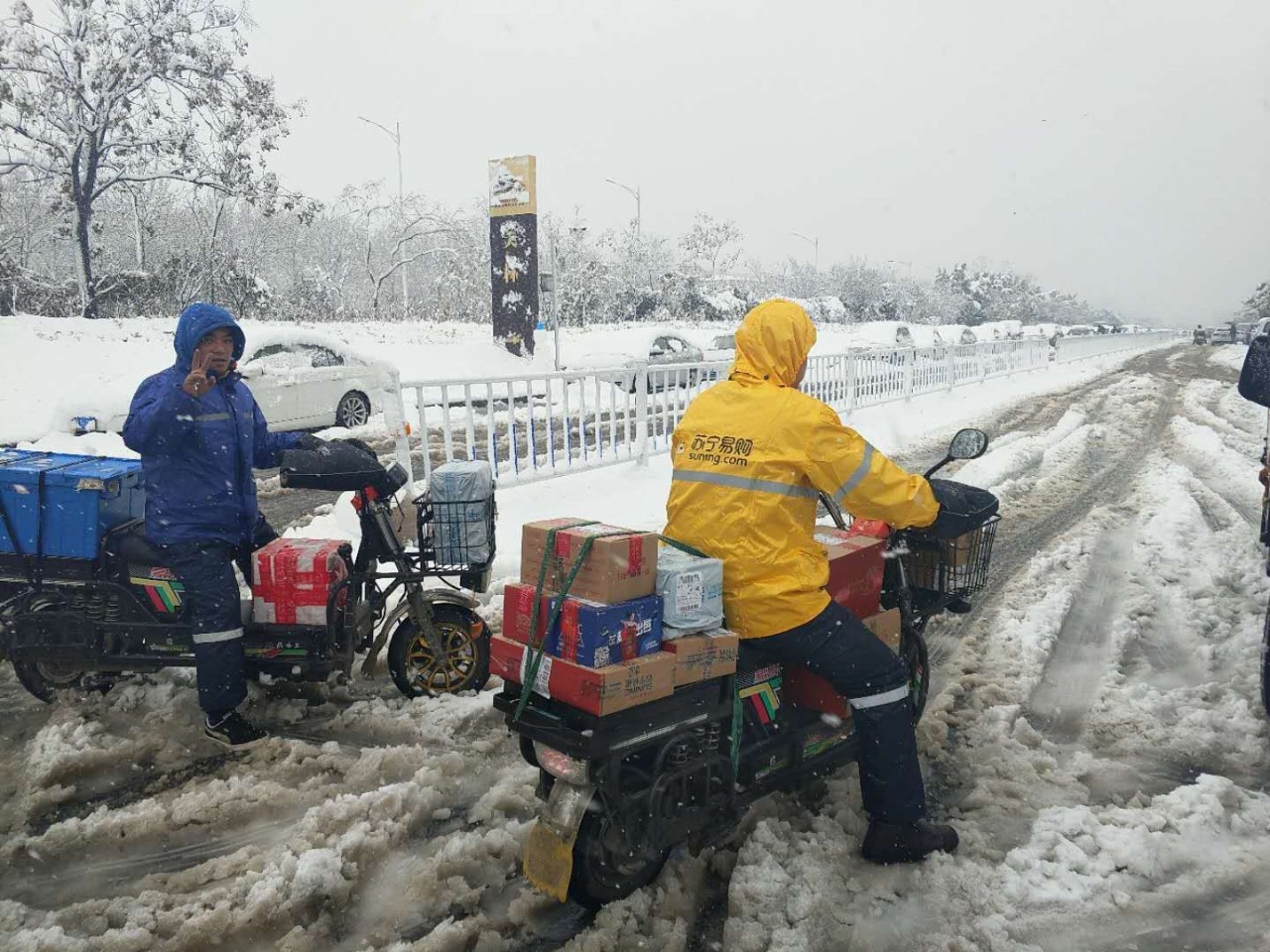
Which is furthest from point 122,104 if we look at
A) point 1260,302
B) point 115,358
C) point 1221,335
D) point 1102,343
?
point 1260,302

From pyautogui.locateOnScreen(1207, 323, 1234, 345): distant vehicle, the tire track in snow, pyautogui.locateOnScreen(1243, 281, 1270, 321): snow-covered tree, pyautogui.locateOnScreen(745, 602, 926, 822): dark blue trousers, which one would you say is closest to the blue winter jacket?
pyautogui.locateOnScreen(745, 602, 926, 822): dark blue trousers

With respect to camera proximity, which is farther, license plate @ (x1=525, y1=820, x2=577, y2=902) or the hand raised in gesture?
Result: the hand raised in gesture

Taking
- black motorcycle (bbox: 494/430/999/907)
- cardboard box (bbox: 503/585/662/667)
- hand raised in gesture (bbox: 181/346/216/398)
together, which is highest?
hand raised in gesture (bbox: 181/346/216/398)

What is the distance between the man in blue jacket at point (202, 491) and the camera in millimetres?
3869

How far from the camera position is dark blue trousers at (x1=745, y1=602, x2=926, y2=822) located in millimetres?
2994

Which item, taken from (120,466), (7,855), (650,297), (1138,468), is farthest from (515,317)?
(650,297)

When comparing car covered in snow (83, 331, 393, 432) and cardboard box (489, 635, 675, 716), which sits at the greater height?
car covered in snow (83, 331, 393, 432)

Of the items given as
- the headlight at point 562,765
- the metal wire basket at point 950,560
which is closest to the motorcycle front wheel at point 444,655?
the headlight at point 562,765

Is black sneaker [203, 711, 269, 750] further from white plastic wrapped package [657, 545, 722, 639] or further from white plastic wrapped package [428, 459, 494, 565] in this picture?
A: white plastic wrapped package [657, 545, 722, 639]

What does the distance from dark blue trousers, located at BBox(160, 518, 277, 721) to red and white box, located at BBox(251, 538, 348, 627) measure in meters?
0.20

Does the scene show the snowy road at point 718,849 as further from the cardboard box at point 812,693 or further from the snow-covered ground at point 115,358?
the snow-covered ground at point 115,358

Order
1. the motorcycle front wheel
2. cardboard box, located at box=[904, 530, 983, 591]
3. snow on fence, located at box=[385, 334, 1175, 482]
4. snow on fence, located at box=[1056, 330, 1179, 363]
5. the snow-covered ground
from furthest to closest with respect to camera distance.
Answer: snow on fence, located at box=[1056, 330, 1179, 363]
the snow-covered ground
snow on fence, located at box=[385, 334, 1175, 482]
the motorcycle front wheel
cardboard box, located at box=[904, 530, 983, 591]

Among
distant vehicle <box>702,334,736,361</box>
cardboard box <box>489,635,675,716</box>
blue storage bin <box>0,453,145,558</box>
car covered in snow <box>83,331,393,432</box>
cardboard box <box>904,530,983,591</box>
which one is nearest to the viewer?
cardboard box <box>489,635,675,716</box>

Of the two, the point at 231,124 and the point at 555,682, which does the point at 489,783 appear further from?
the point at 231,124
